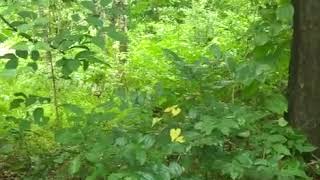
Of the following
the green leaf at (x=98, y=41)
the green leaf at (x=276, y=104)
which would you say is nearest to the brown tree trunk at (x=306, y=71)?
the green leaf at (x=276, y=104)

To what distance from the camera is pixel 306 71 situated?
3.07m

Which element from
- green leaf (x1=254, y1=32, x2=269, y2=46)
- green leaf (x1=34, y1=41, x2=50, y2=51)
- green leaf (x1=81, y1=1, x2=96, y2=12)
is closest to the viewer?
green leaf (x1=34, y1=41, x2=50, y2=51)

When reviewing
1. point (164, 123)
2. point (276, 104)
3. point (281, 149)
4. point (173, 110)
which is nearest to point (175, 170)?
point (173, 110)

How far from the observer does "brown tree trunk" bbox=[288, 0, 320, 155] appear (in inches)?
117

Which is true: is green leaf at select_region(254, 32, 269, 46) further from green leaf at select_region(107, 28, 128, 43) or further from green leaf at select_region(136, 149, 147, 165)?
green leaf at select_region(136, 149, 147, 165)

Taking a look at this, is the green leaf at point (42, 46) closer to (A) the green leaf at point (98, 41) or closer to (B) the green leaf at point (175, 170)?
(A) the green leaf at point (98, 41)

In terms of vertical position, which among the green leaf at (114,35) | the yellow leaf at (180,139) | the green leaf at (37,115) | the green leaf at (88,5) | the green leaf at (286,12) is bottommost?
the green leaf at (37,115)

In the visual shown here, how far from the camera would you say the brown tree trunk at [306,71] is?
2.98 m

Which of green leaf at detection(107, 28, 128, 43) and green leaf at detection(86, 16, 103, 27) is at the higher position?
green leaf at detection(86, 16, 103, 27)

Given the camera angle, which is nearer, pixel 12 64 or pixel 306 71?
pixel 12 64

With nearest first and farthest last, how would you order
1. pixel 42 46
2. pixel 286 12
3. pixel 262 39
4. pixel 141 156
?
pixel 141 156
pixel 42 46
pixel 286 12
pixel 262 39

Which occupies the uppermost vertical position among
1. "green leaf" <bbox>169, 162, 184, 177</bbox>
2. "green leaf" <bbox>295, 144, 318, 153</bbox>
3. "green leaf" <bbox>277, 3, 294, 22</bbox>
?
"green leaf" <bbox>277, 3, 294, 22</bbox>

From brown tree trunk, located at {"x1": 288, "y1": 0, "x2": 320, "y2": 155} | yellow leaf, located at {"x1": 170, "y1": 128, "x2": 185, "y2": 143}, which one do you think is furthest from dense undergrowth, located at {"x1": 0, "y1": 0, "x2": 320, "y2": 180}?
brown tree trunk, located at {"x1": 288, "y1": 0, "x2": 320, "y2": 155}

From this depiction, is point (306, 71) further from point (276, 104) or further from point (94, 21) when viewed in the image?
point (94, 21)
